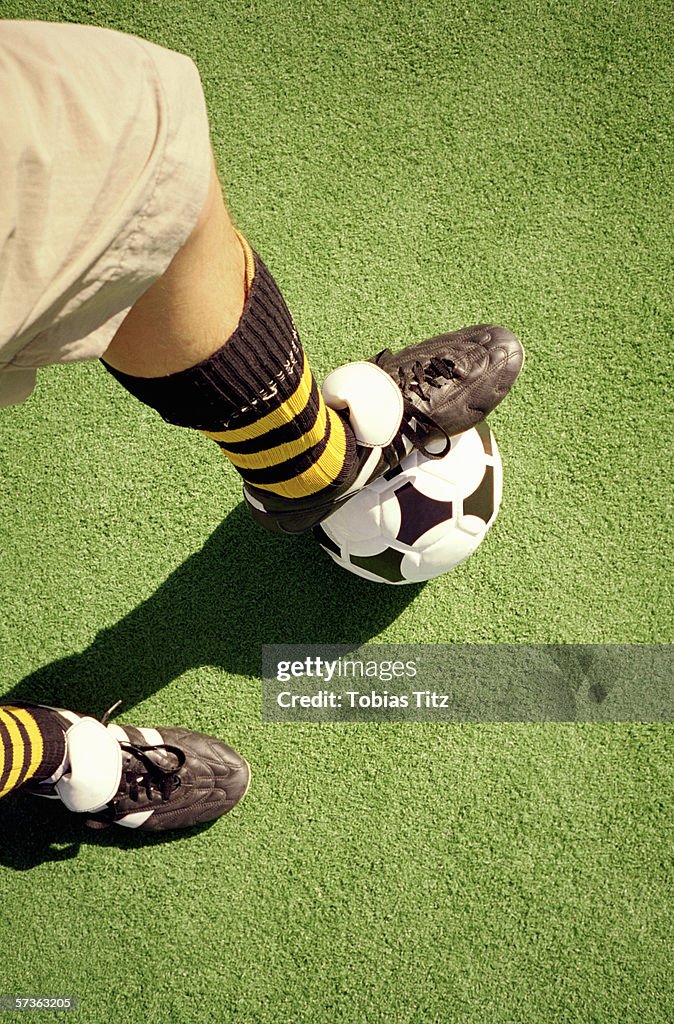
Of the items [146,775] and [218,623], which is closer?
[146,775]

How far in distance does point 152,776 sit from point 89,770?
0.53ft

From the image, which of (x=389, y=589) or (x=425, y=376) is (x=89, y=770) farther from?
(x=425, y=376)

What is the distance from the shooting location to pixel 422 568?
1.50m

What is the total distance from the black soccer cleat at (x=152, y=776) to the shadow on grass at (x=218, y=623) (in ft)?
0.39

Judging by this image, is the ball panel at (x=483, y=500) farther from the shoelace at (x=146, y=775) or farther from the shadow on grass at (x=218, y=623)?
the shoelace at (x=146, y=775)

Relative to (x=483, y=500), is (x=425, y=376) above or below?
above

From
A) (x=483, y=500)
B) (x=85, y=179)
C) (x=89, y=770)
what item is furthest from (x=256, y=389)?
(x=89, y=770)

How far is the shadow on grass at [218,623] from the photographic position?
5.60ft

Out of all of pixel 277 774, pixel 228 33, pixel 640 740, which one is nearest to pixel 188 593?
pixel 277 774

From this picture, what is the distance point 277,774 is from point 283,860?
0.62 ft

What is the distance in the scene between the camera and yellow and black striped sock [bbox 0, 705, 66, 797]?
4.57 ft

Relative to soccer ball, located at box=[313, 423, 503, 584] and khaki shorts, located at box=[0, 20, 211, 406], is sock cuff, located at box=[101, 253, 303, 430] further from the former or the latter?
soccer ball, located at box=[313, 423, 503, 584]

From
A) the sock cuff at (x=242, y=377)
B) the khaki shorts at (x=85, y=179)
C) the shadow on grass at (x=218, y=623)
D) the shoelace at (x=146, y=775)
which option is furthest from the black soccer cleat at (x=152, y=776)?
the khaki shorts at (x=85, y=179)

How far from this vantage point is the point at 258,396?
0.93 m
